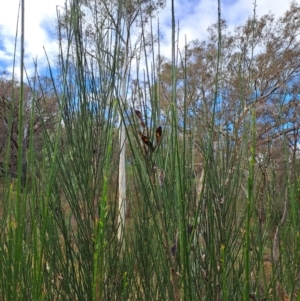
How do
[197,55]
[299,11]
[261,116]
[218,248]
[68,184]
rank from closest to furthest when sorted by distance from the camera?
1. [218,248]
2. [68,184]
3. [261,116]
4. [299,11]
5. [197,55]

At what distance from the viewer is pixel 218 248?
968mm

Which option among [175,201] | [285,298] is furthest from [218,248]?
[285,298]

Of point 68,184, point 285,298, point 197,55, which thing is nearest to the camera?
point 285,298

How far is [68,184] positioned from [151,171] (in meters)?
0.41

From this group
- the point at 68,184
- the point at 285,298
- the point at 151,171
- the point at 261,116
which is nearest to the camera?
the point at 285,298

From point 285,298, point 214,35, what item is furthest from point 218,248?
point 214,35

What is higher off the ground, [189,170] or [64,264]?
[189,170]

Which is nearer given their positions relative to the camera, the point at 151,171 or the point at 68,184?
the point at 151,171

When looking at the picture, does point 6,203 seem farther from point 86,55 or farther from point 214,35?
point 214,35

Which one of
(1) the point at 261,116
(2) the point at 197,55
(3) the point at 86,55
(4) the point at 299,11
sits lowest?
(3) the point at 86,55

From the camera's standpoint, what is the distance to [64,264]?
4.00 ft

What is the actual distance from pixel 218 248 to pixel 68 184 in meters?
0.45

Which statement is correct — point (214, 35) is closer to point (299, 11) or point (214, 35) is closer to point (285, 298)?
point (299, 11)

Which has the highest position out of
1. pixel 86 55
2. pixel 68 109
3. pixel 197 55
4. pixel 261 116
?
pixel 197 55
